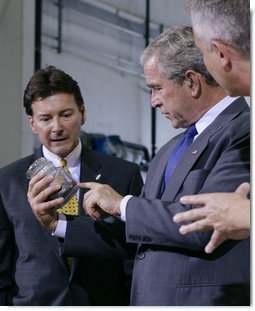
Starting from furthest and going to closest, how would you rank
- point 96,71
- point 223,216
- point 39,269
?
point 96,71 < point 39,269 < point 223,216

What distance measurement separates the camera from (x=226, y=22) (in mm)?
1060

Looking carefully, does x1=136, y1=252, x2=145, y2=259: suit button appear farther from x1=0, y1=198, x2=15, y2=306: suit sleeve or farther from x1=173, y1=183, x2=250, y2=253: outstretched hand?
x1=0, y1=198, x2=15, y2=306: suit sleeve

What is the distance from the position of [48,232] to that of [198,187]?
455 mm

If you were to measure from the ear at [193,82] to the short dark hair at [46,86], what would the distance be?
407mm

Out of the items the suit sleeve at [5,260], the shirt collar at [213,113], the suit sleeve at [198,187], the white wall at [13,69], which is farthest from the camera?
the white wall at [13,69]

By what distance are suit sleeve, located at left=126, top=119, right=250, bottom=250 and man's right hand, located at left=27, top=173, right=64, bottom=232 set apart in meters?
0.23

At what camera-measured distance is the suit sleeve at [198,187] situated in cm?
115

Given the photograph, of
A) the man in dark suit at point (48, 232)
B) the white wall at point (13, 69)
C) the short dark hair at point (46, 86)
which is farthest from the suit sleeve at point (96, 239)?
the white wall at point (13, 69)

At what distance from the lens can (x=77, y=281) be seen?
154cm

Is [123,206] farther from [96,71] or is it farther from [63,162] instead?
[96,71]

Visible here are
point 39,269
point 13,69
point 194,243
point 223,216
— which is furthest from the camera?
point 13,69

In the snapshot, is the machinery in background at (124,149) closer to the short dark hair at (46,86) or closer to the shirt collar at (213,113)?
the short dark hair at (46,86)

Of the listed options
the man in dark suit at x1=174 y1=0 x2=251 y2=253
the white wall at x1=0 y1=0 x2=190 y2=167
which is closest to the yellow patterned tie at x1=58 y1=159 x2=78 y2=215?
the man in dark suit at x1=174 y1=0 x2=251 y2=253

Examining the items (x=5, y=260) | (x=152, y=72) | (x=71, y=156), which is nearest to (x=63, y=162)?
(x=71, y=156)
